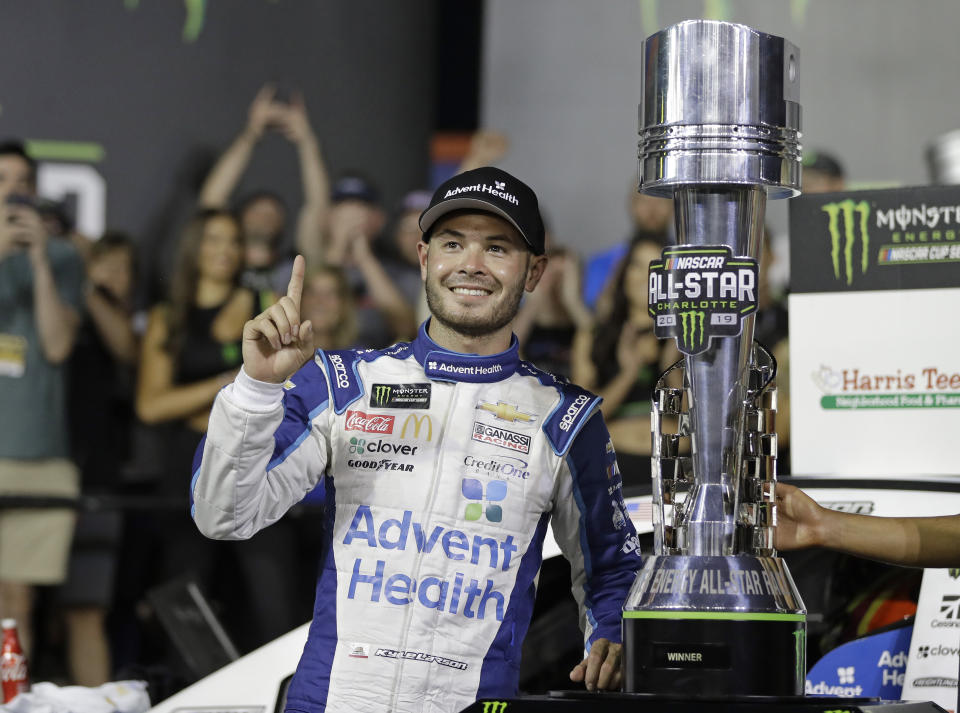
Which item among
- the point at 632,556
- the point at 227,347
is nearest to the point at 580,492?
the point at 632,556

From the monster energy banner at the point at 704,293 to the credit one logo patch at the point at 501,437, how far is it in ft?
1.93

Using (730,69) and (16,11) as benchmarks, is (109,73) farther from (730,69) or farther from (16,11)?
(730,69)

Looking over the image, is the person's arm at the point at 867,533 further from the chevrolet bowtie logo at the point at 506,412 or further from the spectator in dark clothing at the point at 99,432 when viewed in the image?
the spectator in dark clothing at the point at 99,432

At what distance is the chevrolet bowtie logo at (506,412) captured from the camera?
2.55 metres

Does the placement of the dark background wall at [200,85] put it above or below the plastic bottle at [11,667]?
above

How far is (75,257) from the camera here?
6.10 m

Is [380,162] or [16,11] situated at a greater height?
[16,11]

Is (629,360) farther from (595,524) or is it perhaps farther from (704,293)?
(704,293)

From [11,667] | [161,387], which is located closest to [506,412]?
[11,667]

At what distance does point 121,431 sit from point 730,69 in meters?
4.74

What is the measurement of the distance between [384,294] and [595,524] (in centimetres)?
419

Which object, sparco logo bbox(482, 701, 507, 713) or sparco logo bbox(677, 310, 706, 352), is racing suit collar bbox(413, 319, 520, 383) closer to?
sparco logo bbox(677, 310, 706, 352)

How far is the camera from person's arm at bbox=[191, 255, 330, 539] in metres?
2.22

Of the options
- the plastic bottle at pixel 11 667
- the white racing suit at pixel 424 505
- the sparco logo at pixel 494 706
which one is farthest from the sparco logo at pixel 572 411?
the plastic bottle at pixel 11 667
